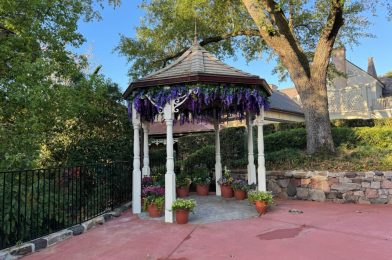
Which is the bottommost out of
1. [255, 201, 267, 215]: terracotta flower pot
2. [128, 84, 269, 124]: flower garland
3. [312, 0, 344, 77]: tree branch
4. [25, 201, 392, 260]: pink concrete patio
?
[25, 201, 392, 260]: pink concrete patio

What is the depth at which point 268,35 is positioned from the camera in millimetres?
10656

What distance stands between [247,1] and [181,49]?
4.46 meters

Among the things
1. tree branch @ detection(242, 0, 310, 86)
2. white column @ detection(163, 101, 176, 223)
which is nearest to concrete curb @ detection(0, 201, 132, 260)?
white column @ detection(163, 101, 176, 223)

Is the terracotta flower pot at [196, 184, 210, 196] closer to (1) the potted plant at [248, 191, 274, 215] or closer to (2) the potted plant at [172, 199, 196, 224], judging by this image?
(1) the potted plant at [248, 191, 274, 215]

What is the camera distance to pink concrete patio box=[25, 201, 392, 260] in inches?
169

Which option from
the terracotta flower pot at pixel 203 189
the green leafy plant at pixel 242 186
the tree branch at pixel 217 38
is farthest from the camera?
the tree branch at pixel 217 38

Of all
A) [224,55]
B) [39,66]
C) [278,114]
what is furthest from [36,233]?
[278,114]

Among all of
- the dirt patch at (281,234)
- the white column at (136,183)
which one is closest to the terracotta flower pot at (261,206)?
the dirt patch at (281,234)

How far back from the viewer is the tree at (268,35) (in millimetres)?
10242

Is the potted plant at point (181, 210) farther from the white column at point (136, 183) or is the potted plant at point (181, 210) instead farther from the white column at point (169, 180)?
the white column at point (136, 183)

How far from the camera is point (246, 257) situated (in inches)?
165

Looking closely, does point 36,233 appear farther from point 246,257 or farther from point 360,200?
point 360,200

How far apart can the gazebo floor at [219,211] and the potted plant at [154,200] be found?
17 cm

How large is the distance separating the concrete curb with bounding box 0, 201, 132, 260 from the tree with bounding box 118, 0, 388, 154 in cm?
679
